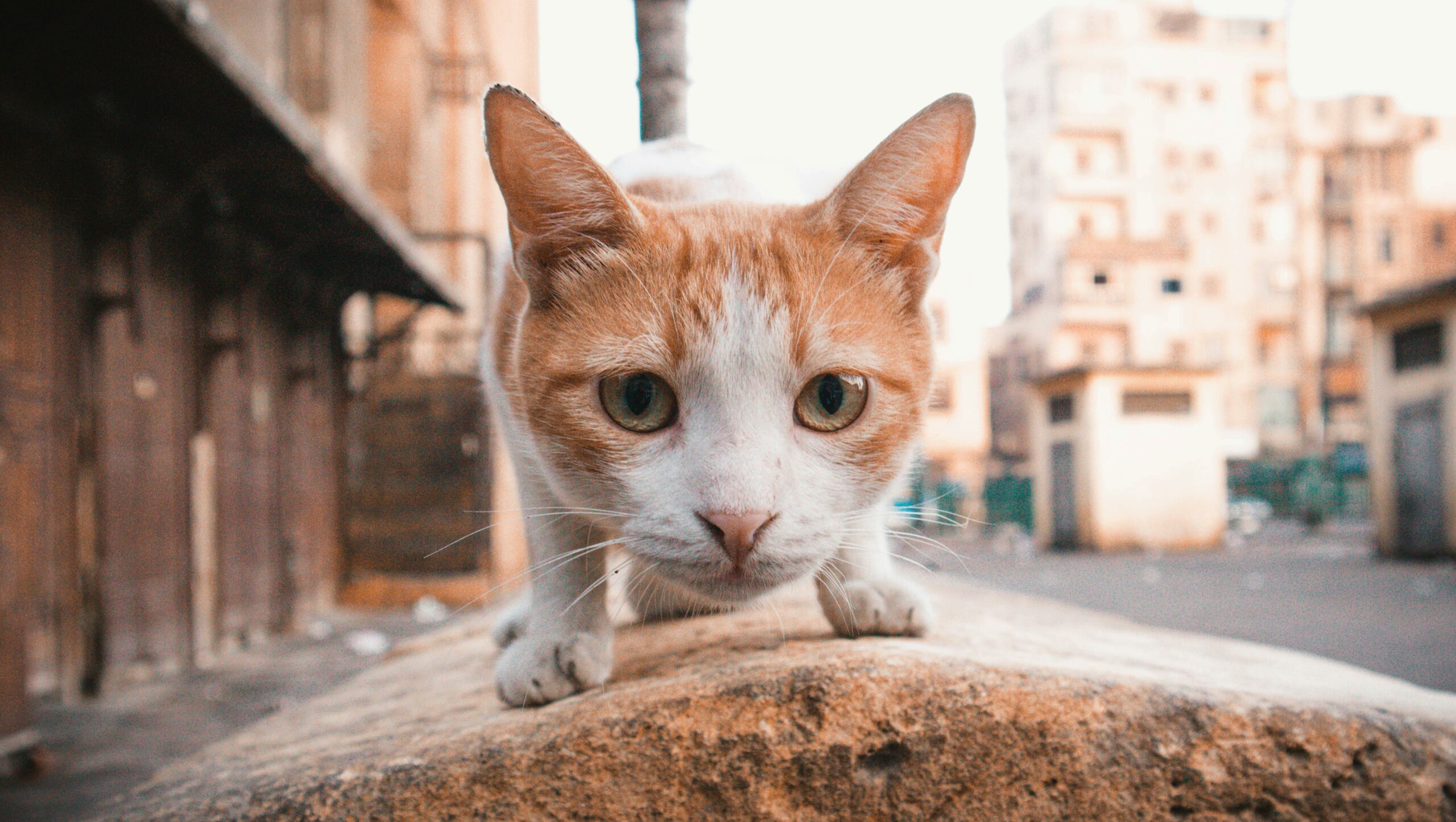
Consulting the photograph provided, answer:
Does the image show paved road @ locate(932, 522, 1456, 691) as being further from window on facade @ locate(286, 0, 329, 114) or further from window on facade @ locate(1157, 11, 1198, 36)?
window on facade @ locate(1157, 11, 1198, 36)

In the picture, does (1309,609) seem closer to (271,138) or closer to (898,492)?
(898,492)

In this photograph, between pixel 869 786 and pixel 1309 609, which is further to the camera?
pixel 1309 609

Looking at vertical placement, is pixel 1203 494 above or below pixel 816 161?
below

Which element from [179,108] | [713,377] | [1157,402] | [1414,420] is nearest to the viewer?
[713,377]

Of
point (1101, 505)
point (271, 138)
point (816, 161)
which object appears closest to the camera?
point (816, 161)

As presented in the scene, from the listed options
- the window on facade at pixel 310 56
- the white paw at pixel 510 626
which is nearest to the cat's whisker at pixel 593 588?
the white paw at pixel 510 626

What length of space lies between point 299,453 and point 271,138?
12.0 feet

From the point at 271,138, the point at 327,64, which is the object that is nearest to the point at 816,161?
the point at 271,138

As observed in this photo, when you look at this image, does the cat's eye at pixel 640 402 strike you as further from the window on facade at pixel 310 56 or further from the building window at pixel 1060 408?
Result: the building window at pixel 1060 408

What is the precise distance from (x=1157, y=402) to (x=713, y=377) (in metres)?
13.4

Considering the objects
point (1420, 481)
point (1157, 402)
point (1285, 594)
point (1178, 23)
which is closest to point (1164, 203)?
point (1178, 23)

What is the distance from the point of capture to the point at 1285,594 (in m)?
6.88

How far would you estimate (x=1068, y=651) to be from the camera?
1.90 m

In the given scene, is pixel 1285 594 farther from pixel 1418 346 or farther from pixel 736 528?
pixel 736 528
